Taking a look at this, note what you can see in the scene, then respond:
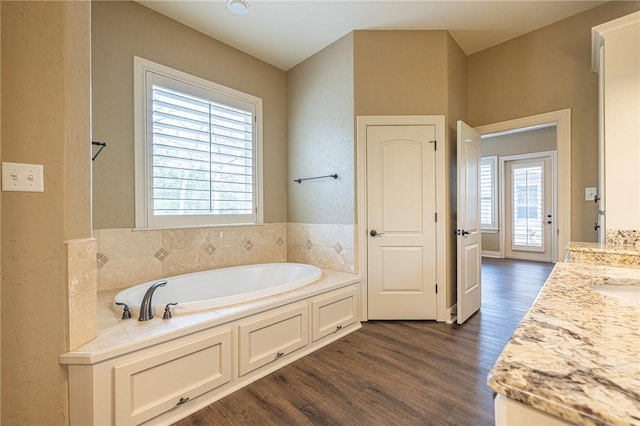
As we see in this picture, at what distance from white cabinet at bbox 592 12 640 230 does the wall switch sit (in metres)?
3.09

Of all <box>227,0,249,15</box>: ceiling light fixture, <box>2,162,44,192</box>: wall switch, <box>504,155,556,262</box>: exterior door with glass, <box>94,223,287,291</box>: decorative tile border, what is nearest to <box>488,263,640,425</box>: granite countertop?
<box>2,162,44,192</box>: wall switch

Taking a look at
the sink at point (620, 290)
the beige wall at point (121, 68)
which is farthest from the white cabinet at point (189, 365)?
the sink at point (620, 290)

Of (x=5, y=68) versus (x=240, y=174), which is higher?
(x=5, y=68)

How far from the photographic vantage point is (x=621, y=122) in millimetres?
1778

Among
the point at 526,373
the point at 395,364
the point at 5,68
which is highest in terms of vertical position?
the point at 5,68

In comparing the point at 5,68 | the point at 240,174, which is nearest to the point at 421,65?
the point at 240,174

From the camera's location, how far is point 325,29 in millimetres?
2807

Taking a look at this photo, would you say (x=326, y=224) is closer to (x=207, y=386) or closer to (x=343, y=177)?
(x=343, y=177)

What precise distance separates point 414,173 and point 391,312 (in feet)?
4.52

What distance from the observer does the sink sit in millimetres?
1061

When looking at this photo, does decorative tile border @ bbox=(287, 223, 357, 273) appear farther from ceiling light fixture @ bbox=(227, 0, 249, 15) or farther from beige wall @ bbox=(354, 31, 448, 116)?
ceiling light fixture @ bbox=(227, 0, 249, 15)

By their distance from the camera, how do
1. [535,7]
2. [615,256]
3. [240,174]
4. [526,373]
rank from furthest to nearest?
[240,174], [535,7], [615,256], [526,373]

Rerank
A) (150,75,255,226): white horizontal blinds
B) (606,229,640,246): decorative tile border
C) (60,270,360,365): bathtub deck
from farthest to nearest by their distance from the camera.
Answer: (150,75,255,226): white horizontal blinds, (606,229,640,246): decorative tile border, (60,270,360,365): bathtub deck

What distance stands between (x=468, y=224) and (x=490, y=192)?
4273mm
